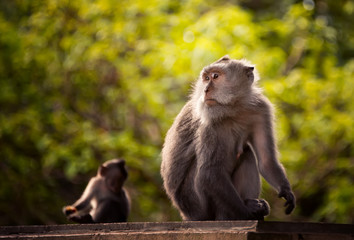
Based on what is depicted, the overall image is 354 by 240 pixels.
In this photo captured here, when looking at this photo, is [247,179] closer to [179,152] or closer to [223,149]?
[223,149]

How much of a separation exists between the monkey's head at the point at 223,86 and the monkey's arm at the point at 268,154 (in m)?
0.28

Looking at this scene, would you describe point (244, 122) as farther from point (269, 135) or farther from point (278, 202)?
point (278, 202)

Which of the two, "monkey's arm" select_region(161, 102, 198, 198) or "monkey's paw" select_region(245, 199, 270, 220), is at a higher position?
"monkey's arm" select_region(161, 102, 198, 198)

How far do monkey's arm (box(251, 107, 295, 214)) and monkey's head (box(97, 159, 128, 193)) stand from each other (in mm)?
2192

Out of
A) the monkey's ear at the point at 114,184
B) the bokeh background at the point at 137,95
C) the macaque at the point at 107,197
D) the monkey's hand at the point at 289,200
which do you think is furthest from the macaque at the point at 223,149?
the bokeh background at the point at 137,95

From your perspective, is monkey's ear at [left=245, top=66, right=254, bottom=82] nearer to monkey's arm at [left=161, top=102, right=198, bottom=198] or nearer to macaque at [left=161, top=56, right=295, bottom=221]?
macaque at [left=161, top=56, right=295, bottom=221]

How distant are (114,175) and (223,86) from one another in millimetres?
2328

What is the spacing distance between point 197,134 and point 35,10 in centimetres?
678

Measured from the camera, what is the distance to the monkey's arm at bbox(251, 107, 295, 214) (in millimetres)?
4711

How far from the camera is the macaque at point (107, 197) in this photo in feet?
20.9

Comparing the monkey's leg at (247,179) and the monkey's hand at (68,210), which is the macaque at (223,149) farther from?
the monkey's hand at (68,210)

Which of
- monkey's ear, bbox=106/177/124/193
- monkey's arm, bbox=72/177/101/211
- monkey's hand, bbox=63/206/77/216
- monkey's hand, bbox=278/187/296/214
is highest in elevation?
monkey's hand, bbox=278/187/296/214

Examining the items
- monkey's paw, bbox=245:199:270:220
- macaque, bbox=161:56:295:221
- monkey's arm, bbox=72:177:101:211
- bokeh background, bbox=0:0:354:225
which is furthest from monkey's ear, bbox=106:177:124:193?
monkey's paw, bbox=245:199:270:220

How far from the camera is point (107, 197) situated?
657cm
